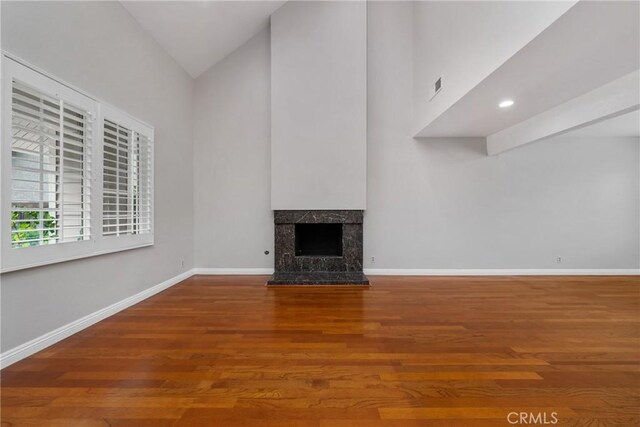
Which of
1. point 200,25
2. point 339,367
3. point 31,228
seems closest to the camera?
point 339,367

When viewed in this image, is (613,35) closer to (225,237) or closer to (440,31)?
(440,31)

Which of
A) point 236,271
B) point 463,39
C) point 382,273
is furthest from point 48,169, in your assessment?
point 382,273

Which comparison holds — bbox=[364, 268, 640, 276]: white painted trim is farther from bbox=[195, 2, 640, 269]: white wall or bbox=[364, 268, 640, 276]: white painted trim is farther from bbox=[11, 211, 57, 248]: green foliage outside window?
bbox=[11, 211, 57, 248]: green foliage outside window

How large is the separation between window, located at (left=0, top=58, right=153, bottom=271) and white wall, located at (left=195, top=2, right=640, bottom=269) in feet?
5.33

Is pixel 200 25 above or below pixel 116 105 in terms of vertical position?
above

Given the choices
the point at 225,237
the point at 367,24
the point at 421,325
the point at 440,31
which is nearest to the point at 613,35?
the point at 440,31

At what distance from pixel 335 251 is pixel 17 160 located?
3.76 metres

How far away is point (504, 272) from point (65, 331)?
559cm

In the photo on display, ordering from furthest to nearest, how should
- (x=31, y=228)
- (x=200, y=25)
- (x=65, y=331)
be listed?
(x=200, y=25) → (x=65, y=331) → (x=31, y=228)

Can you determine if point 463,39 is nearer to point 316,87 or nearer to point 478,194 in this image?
point 316,87

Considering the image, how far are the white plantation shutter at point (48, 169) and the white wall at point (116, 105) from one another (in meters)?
0.24

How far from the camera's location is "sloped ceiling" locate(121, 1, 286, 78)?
306 centimetres

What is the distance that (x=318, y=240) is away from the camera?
465 cm

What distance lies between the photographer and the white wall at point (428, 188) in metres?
4.42
